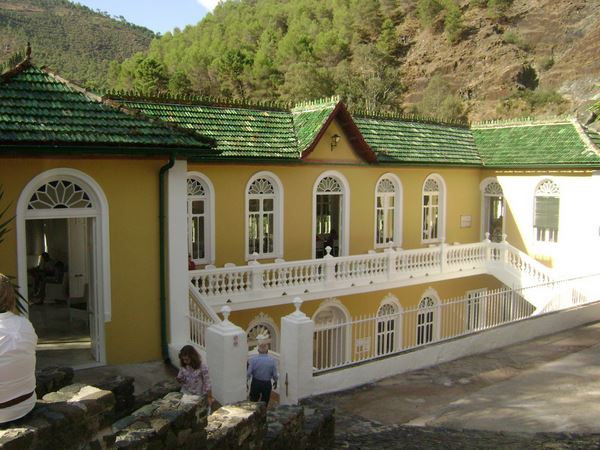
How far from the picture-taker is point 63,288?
44.6ft

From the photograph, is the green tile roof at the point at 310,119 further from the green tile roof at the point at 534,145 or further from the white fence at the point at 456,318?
the green tile roof at the point at 534,145

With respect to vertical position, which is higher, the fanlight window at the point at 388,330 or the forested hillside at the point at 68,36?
the forested hillside at the point at 68,36

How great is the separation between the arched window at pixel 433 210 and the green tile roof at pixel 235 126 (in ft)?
17.2

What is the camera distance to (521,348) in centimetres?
1231

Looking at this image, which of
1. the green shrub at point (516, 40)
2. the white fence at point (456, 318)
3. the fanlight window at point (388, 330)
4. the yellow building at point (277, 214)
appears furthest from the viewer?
the green shrub at point (516, 40)

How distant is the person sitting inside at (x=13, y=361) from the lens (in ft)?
12.2

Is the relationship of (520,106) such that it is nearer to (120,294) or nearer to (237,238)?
(237,238)

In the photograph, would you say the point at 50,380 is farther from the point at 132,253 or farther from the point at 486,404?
the point at 486,404

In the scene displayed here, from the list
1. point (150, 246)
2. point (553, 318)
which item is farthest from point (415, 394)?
point (553, 318)

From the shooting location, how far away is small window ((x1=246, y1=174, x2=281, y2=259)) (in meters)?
14.3

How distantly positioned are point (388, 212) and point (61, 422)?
13999mm

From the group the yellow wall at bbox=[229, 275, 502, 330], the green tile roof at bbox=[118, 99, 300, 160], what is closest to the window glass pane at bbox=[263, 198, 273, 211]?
the green tile roof at bbox=[118, 99, 300, 160]

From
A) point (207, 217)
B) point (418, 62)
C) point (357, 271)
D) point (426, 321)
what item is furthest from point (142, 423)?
point (418, 62)

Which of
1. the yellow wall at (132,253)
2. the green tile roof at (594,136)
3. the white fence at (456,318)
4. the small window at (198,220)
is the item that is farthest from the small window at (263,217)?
the green tile roof at (594,136)
